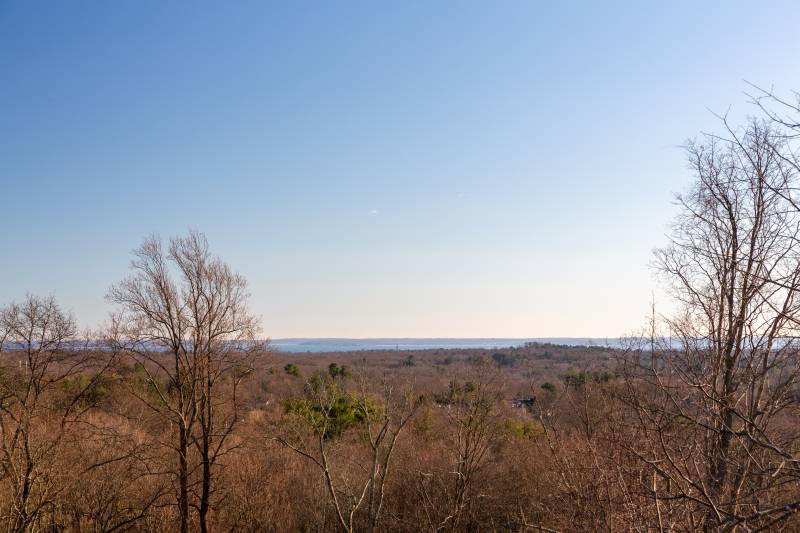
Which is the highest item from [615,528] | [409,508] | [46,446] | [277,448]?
[615,528]

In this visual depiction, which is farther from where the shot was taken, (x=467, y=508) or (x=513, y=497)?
(x=513, y=497)

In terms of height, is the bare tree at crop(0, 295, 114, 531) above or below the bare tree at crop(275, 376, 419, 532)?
above

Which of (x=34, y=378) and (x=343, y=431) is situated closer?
(x=34, y=378)

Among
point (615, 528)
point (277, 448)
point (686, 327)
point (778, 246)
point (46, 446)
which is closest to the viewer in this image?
point (615, 528)

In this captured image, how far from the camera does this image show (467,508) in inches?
1021

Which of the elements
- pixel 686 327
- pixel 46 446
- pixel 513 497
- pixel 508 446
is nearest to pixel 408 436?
pixel 508 446

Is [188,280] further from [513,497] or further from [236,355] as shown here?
[513,497]

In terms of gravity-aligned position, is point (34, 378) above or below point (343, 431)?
above

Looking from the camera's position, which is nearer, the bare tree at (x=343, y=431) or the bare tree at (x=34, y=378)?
the bare tree at (x=34, y=378)

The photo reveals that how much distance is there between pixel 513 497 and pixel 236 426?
14.3 m

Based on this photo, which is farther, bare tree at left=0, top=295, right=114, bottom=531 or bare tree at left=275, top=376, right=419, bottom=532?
bare tree at left=275, top=376, right=419, bottom=532

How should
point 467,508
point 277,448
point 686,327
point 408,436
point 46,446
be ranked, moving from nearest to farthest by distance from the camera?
point 686,327 < point 46,446 < point 467,508 < point 277,448 < point 408,436

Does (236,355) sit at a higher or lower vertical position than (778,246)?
lower

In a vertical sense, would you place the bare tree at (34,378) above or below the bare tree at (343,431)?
above
